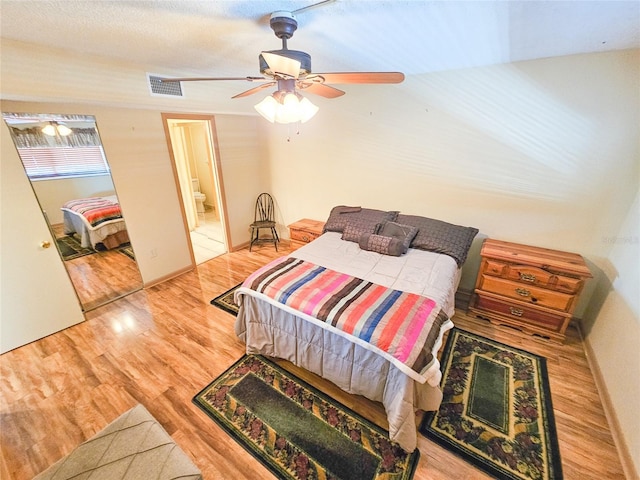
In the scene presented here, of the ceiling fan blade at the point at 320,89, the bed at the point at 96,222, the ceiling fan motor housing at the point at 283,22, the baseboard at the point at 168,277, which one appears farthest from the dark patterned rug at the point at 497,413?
the bed at the point at 96,222

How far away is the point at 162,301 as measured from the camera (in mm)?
2988

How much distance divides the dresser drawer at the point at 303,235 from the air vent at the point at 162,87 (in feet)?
6.68

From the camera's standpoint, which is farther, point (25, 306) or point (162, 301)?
point (162, 301)

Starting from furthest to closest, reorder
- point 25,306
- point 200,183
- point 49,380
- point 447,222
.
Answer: point 200,183
point 447,222
point 25,306
point 49,380

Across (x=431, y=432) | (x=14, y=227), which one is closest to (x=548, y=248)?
(x=431, y=432)

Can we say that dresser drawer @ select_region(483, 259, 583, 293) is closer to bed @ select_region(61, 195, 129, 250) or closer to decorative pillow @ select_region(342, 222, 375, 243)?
decorative pillow @ select_region(342, 222, 375, 243)

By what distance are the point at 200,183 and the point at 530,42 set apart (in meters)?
6.45

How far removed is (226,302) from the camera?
2.96 meters

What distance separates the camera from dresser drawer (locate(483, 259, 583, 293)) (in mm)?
2180

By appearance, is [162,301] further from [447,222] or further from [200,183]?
[200,183]

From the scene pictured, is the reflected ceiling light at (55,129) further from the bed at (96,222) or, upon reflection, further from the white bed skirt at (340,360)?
the white bed skirt at (340,360)

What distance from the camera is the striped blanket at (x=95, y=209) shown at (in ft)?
8.55

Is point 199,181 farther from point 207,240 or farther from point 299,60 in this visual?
point 299,60

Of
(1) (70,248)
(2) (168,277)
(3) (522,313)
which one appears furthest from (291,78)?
(2) (168,277)
